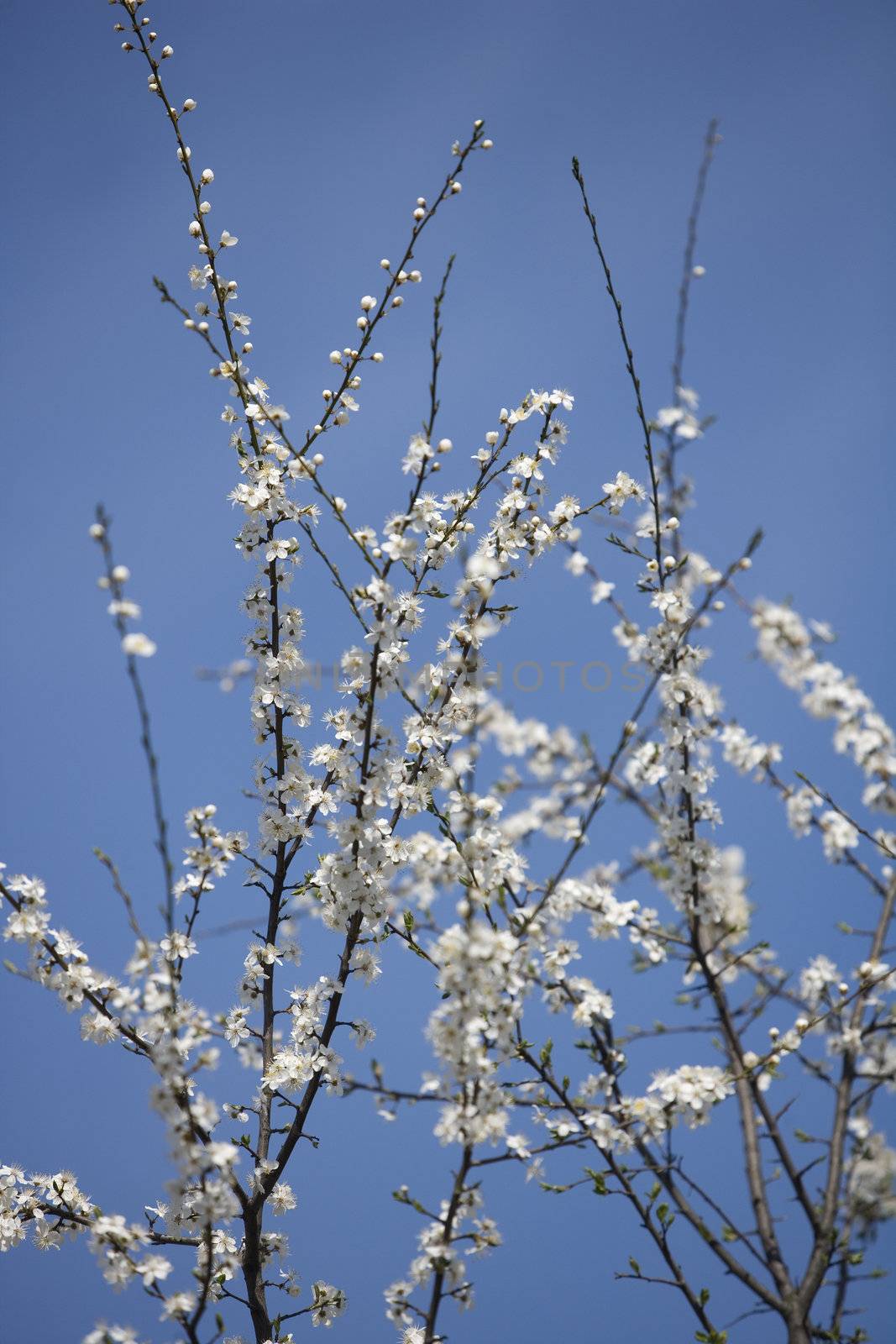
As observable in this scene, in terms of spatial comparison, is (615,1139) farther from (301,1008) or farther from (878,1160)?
(878,1160)

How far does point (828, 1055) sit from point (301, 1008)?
2.74 meters

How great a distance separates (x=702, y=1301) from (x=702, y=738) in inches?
70.4

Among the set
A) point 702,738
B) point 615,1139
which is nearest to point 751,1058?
point 615,1139

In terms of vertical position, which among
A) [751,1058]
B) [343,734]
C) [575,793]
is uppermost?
[575,793]

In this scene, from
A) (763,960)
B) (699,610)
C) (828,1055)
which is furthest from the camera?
(763,960)

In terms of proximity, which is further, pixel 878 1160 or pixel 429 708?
pixel 878 1160

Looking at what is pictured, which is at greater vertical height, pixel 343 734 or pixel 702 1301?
pixel 343 734

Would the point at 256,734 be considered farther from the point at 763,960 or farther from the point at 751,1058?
the point at 763,960

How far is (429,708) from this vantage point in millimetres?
3111

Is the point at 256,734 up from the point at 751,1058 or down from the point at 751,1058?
up

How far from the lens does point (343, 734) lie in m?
3.04

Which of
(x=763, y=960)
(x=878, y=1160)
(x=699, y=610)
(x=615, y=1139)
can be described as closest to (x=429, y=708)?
(x=699, y=610)

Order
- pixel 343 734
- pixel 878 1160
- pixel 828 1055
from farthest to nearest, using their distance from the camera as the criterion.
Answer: pixel 878 1160
pixel 828 1055
pixel 343 734

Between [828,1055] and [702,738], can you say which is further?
[828,1055]
